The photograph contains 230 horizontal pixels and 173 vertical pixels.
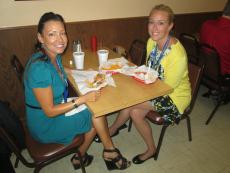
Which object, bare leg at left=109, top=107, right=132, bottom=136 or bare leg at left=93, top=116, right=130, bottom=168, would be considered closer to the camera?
bare leg at left=93, top=116, right=130, bottom=168

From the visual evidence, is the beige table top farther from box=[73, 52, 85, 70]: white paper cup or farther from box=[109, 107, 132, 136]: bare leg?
box=[109, 107, 132, 136]: bare leg

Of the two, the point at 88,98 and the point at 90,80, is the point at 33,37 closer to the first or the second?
the point at 90,80

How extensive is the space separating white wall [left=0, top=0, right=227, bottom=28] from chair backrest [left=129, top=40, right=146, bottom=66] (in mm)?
528

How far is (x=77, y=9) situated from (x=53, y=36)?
3.45ft

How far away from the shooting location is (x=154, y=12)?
1619 mm

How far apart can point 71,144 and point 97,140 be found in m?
0.77

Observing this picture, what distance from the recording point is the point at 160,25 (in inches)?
63.8

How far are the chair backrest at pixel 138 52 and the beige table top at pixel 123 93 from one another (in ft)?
1.86


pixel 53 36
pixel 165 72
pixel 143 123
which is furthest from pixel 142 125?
pixel 53 36

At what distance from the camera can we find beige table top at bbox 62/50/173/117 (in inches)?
49.3

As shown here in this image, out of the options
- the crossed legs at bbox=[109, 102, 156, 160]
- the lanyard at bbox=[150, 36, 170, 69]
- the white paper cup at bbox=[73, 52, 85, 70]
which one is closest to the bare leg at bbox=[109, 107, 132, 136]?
the crossed legs at bbox=[109, 102, 156, 160]

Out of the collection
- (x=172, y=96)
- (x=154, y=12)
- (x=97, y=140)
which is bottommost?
(x=97, y=140)

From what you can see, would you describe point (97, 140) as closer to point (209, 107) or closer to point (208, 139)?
point (208, 139)

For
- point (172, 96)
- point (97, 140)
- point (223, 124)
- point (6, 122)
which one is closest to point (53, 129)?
point (6, 122)
